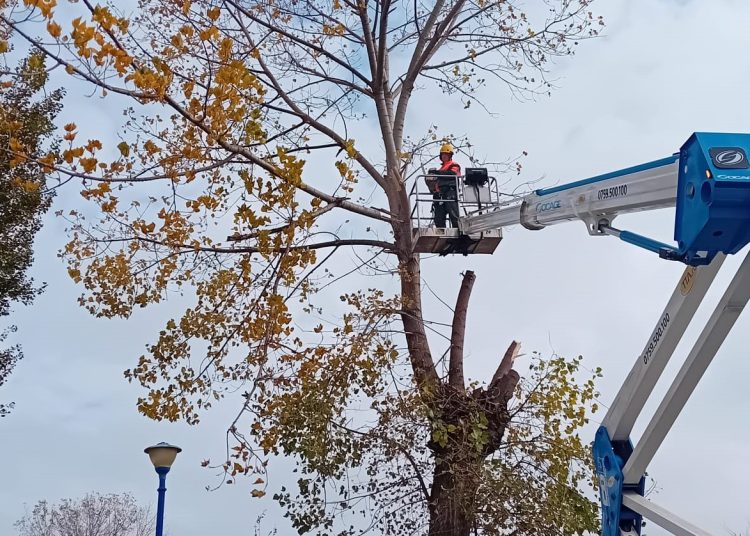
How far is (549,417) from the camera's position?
38.6 ft

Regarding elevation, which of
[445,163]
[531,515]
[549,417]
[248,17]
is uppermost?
[248,17]

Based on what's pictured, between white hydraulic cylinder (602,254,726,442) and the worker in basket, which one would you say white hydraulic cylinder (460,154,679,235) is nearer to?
white hydraulic cylinder (602,254,726,442)

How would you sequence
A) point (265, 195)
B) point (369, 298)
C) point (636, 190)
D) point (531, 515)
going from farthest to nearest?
point (369, 298), point (531, 515), point (265, 195), point (636, 190)

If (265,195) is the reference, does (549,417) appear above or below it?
below

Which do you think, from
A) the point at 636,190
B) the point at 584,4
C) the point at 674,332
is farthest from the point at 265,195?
the point at 584,4

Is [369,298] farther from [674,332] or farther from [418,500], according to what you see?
[674,332]

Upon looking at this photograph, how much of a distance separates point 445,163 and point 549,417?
163 inches

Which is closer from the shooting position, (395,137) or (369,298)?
(369,298)

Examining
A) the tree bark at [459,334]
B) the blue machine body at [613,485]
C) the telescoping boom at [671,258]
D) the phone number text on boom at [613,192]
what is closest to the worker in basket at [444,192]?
the tree bark at [459,334]

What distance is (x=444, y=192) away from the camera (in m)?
13.2

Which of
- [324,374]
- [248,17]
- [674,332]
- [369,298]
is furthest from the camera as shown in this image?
[248,17]

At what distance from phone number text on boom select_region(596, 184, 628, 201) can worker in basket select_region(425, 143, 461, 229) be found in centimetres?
467

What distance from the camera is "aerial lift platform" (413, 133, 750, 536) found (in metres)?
5.75

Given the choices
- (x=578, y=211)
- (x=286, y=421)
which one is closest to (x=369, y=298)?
(x=286, y=421)
